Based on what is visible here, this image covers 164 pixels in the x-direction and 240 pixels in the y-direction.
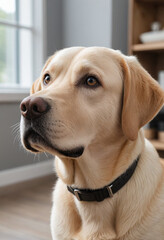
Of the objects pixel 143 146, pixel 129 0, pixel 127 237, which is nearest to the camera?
pixel 127 237

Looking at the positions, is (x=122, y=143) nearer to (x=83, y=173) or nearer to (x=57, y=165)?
(x=83, y=173)

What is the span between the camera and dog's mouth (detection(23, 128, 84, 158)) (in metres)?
1.05

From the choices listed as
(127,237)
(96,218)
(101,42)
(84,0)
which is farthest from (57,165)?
(84,0)

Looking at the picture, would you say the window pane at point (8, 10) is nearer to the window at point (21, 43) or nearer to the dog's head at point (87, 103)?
the window at point (21, 43)

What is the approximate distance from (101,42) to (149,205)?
2284mm

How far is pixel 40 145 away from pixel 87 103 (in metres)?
0.23

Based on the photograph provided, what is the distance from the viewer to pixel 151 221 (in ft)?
3.98

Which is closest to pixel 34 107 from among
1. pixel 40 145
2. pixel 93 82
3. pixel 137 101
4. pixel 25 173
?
pixel 40 145

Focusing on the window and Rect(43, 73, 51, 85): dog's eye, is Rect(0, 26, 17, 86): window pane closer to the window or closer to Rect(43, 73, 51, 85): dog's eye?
the window

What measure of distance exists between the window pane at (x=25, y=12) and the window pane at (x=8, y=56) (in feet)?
0.52

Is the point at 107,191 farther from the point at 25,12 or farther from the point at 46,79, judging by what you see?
the point at 25,12

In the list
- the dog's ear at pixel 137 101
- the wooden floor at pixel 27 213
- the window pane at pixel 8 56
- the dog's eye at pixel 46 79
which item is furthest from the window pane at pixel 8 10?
the dog's ear at pixel 137 101

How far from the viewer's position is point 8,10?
317 centimetres

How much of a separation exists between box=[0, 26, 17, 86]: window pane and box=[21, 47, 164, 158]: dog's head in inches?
79.9
